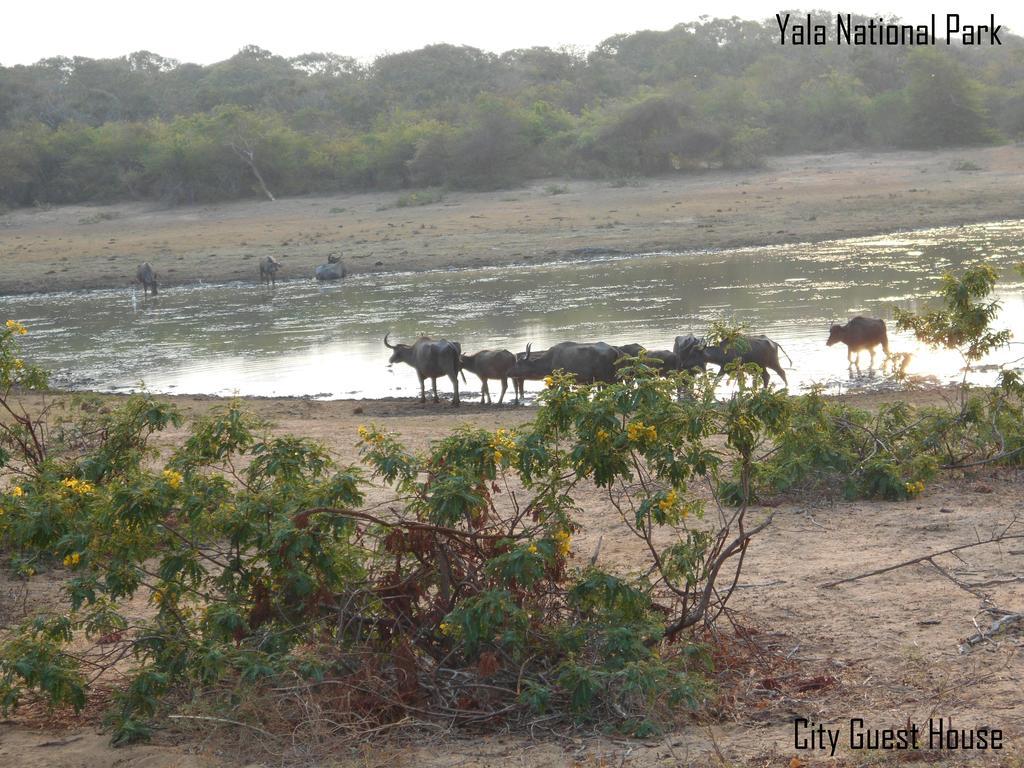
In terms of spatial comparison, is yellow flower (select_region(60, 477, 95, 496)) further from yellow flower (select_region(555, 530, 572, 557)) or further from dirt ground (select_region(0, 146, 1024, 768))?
yellow flower (select_region(555, 530, 572, 557))

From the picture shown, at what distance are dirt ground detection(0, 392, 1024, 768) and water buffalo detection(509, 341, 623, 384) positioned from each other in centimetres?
507

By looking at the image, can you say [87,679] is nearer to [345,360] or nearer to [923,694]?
[923,694]

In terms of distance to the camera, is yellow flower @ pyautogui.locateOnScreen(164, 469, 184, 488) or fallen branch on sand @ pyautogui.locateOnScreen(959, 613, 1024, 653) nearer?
yellow flower @ pyautogui.locateOnScreen(164, 469, 184, 488)

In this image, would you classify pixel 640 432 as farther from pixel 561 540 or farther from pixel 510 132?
pixel 510 132

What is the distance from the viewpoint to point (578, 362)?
43.9ft

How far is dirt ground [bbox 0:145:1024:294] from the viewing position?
92.4 feet

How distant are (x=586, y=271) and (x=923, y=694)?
829 inches

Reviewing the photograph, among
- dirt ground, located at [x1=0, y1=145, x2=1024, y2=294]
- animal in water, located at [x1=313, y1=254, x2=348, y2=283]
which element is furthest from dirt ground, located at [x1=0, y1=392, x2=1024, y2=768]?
dirt ground, located at [x1=0, y1=145, x2=1024, y2=294]

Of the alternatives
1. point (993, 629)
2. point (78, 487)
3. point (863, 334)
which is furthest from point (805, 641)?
point (863, 334)

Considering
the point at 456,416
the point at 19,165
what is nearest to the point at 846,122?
the point at 19,165

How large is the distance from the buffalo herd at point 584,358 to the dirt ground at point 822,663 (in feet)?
16.7

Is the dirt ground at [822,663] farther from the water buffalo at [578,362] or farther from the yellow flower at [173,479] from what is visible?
the water buffalo at [578,362]

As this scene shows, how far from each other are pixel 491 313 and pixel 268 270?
7692 millimetres

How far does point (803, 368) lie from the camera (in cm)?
1498
